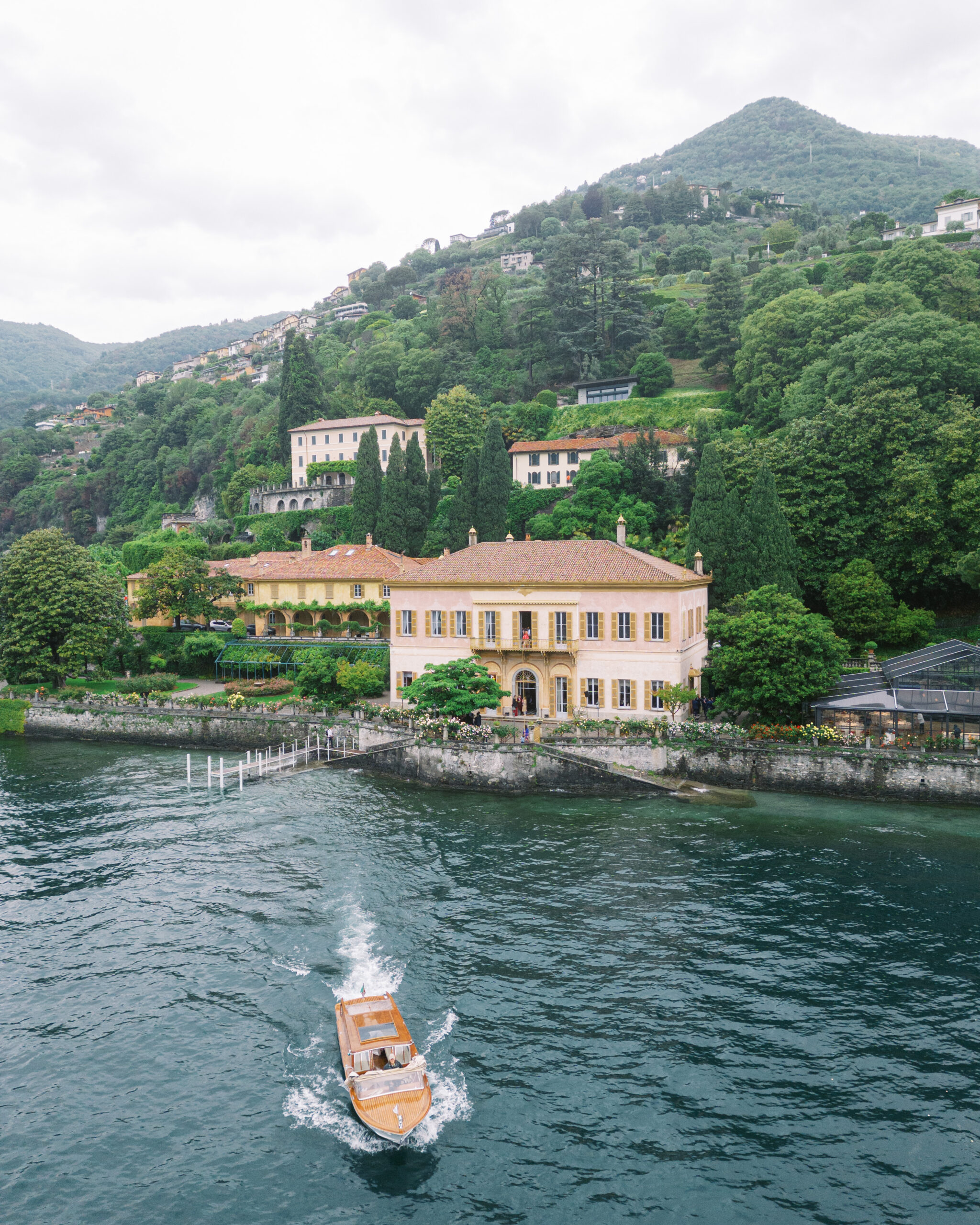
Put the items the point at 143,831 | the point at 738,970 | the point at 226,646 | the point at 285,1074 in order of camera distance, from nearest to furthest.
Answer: the point at 285,1074 < the point at 738,970 < the point at 143,831 < the point at 226,646

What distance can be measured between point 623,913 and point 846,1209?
11946mm

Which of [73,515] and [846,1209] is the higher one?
[73,515]

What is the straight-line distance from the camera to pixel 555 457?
85375 mm

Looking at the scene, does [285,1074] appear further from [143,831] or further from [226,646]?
[226,646]

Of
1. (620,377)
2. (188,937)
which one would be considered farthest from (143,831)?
(620,377)

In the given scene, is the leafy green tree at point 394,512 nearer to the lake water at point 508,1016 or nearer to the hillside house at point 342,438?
the hillside house at point 342,438

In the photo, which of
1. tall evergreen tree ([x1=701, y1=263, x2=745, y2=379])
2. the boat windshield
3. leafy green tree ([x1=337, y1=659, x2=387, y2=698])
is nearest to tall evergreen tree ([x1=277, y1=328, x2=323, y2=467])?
tall evergreen tree ([x1=701, y1=263, x2=745, y2=379])

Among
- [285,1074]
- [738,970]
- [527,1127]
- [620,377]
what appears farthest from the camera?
[620,377]

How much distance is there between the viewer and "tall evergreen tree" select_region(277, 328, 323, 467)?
11556 cm

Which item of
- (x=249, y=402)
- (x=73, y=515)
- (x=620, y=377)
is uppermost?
(x=249, y=402)

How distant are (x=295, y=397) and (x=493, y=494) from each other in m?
53.2

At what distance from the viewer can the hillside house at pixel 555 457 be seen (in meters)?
83.9

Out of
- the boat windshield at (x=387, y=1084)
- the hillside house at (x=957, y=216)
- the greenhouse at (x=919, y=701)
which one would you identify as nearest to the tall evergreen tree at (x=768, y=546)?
the greenhouse at (x=919, y=701)

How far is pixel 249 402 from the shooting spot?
495 feet
